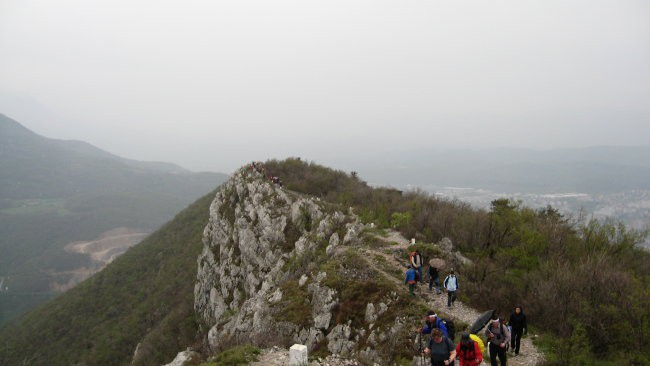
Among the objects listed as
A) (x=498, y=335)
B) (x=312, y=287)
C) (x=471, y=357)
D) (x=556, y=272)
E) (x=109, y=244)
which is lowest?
(x=109, y=244)

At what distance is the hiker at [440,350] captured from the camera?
7.29m

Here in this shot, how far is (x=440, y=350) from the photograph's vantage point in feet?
24.2

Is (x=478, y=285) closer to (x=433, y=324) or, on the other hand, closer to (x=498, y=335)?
(x=498, y=335)

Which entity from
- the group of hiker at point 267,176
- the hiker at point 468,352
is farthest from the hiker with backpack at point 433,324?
the group of hiker at point 267,176

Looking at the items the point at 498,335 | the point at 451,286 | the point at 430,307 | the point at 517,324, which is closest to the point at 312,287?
the point at 430,307

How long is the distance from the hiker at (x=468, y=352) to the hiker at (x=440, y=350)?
0.21 metres

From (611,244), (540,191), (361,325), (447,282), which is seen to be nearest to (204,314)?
(361,325)

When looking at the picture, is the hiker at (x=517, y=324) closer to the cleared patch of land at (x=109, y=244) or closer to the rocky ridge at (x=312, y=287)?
the rocky ridge at (x=312, y=287)

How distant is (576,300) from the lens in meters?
11.5

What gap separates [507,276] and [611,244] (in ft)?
20.5

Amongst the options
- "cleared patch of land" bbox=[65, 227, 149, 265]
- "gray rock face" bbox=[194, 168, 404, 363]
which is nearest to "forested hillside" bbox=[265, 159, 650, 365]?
"gray rock face" bbox=[194, 168, 404, 363]

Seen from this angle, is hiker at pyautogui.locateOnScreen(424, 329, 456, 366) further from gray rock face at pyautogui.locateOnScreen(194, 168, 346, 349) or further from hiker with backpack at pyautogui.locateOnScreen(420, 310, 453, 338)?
gray rock face at pyautogui.locateOnScreen(194, 168, 346, 349)

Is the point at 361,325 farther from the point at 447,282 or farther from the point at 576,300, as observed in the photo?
the point at 576,300

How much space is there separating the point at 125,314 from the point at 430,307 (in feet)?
146
